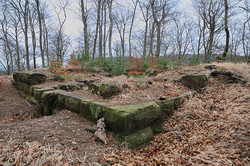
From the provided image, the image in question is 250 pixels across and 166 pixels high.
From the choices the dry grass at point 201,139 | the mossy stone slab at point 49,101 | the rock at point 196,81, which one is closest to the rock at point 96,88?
the mossy stone slab at point 49,101

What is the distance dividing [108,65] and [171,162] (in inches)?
256

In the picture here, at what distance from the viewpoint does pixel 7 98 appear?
15.4ft

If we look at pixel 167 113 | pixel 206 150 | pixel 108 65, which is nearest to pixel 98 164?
pixel 206 150

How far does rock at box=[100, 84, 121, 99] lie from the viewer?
2.83 m

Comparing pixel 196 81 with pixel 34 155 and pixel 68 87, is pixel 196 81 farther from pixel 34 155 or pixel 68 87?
pixel 34 155

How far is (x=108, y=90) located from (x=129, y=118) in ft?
3.38

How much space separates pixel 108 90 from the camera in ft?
9.27

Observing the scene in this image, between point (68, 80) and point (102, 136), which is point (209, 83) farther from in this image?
point (68, 80)

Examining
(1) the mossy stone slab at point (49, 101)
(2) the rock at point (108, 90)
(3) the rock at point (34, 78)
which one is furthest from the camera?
(3) the rock at point (34, 78)

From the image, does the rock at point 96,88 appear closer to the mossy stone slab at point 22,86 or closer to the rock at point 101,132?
the rock at point 101,132

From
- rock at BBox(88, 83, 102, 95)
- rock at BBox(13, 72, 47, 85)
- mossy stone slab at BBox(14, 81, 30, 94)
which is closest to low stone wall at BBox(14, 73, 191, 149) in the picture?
rock at BBox(88, 83, 102, 95)

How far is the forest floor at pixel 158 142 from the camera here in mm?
Answer: 1438

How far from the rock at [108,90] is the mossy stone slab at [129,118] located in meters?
0.68

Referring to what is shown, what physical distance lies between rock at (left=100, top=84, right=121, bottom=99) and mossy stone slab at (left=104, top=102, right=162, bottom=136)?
2.24ft
